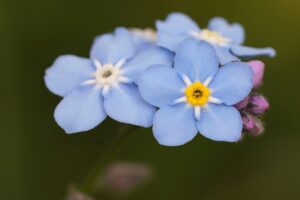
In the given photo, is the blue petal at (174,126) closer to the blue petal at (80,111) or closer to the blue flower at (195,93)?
the blue flower at (195,93)

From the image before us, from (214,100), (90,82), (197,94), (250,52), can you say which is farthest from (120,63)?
(250,52)

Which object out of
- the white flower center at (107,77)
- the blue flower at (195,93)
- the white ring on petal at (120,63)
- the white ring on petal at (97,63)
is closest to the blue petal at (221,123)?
the blue flower at (195,93)

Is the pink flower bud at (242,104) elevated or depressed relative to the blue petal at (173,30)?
depressed

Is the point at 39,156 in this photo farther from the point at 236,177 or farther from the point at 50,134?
the point at 236,177

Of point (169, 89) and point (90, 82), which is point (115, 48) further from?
point (169, 89)

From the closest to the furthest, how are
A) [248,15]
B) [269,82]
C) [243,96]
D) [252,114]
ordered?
[243,96] → [252,114] → [269,82] → [248,15]

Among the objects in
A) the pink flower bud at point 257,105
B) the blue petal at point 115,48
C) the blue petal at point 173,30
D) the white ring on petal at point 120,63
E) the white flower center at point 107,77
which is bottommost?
the pink flower bud at point 257,105

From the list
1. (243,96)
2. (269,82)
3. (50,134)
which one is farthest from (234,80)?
(50,134)
